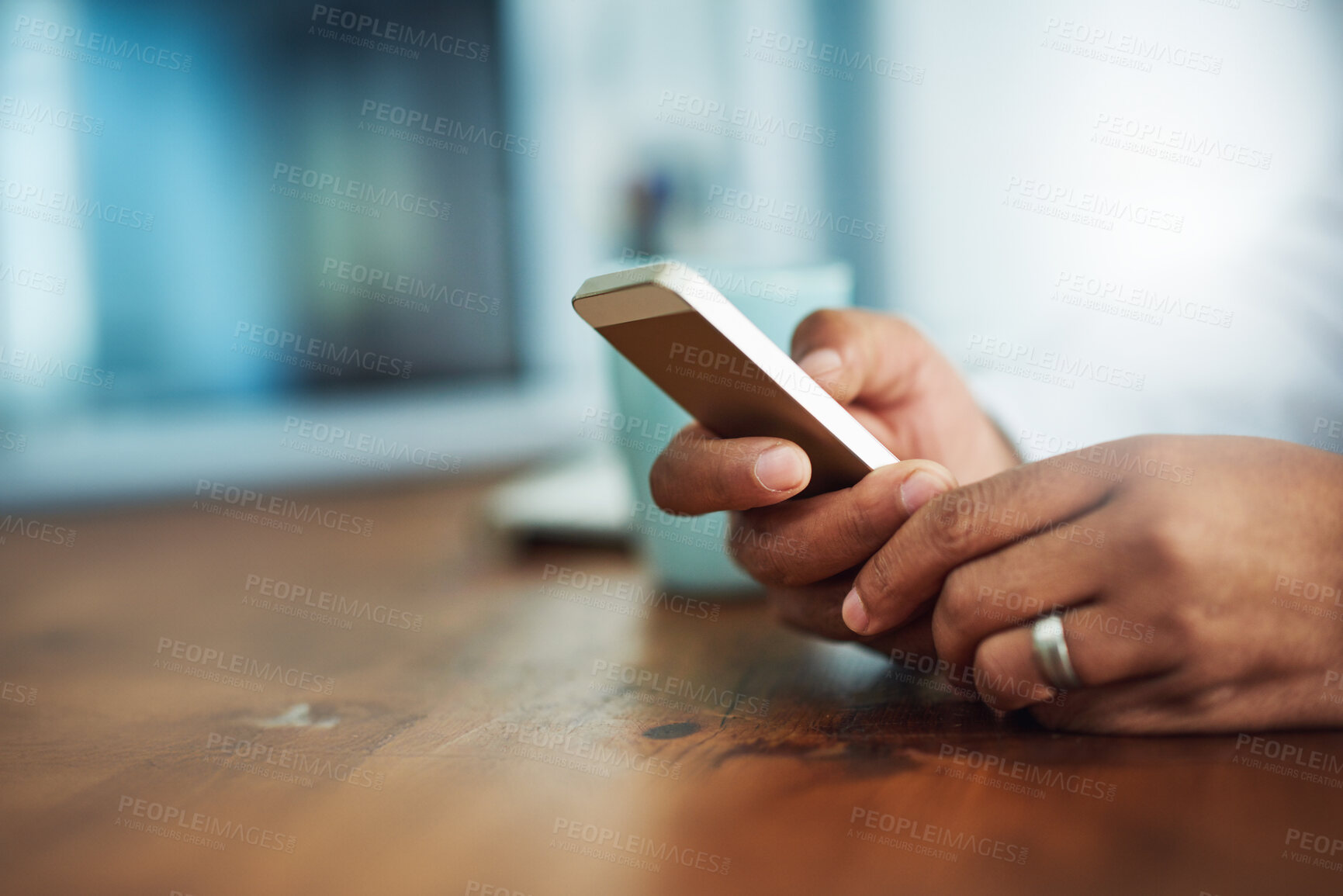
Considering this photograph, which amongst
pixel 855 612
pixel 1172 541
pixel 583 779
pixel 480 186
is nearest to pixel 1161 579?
pixel 1172 541

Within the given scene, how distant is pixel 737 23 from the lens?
207cm

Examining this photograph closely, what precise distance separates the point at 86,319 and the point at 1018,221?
70.8 inches

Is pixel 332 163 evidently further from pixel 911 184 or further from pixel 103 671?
pixel 103 671

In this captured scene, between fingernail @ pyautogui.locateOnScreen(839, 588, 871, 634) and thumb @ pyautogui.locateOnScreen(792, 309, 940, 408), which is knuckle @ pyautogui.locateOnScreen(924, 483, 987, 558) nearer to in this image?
fingernail @ pyautogui.locateOnScreen(839, 588, 871, 634)

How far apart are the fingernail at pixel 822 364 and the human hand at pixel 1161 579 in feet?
0.49

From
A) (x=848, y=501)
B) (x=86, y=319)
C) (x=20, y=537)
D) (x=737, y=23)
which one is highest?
(x=737, y=23)

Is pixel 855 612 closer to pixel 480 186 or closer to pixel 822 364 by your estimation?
pixel 822 364

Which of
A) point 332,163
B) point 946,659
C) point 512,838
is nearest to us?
point 512,838

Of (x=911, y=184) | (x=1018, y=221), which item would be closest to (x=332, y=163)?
(x=911, y=184)

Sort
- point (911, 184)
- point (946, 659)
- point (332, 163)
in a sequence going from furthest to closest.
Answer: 1. point (332, 163)
2. point (911, 184)
3. point (946, 659)

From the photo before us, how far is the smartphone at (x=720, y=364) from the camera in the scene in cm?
33

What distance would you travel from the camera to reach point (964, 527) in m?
0.36

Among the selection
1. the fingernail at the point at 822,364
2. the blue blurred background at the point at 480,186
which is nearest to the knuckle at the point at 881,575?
the fingernail at the point at 822,364

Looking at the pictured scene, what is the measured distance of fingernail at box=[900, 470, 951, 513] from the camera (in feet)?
1.24
